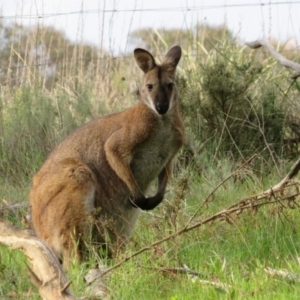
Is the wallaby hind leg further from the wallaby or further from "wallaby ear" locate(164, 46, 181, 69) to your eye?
"wallaby ear" locate(164, 46, 181, 69)

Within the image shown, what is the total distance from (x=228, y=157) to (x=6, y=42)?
4.82 meters

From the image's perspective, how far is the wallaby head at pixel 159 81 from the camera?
5.84 meters

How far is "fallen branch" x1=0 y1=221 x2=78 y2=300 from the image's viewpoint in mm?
3684

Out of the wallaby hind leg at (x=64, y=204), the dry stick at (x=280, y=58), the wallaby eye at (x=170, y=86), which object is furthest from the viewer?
the wallaby eye at (x=170, y=86)

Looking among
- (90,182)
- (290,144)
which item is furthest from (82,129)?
(290,144)

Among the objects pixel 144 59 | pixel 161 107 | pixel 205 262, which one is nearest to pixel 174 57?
pixel 144 59

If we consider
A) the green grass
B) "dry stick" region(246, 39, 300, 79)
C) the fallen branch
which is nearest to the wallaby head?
"dry stick" region(246, 39, 300, 79)

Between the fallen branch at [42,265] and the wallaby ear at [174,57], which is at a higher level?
the wallaby ear at [174,57]

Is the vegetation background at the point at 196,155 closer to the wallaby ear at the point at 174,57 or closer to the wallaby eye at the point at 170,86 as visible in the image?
the wallaby eye at the point at 170,86

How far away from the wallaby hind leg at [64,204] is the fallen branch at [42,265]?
1267mm

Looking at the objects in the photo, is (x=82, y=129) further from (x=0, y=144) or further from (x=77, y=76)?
(x=77, y=76)

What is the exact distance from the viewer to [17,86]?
9.18 metres

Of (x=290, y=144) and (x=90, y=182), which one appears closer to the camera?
(x=90, y=182)

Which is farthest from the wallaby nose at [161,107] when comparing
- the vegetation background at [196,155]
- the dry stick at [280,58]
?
the dry stick at [280,58]
